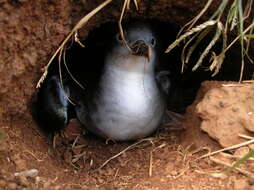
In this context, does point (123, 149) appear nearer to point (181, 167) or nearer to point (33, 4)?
point (181, 167)

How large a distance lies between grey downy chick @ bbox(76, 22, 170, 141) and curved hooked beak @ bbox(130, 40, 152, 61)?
0.08 feet

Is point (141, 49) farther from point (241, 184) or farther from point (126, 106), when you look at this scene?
point (241, 184)

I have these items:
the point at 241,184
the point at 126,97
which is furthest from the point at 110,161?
the point at 241,184

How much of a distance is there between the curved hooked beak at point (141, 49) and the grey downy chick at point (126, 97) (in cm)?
2

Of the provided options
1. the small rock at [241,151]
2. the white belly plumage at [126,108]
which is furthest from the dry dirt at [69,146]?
the white belly plumage at [126,108]

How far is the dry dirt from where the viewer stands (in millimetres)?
2297

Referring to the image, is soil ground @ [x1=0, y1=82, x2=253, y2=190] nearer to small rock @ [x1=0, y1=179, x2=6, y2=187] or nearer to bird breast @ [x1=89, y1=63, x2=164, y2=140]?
small rock @ [x1=0, y1=179, x2=6, y2=187]

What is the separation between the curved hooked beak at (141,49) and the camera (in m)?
2.98

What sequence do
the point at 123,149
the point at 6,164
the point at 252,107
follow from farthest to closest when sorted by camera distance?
the point at 123,149, the point at 252,107, the point at 6,164

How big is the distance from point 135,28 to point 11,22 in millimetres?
1114

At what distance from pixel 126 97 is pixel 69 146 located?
2.02 ft

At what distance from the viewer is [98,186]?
101 inches

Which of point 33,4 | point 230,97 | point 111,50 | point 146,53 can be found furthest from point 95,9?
point 230,97

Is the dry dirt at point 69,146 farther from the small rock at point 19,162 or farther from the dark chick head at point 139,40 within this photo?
the dark chick head at point 139,40
